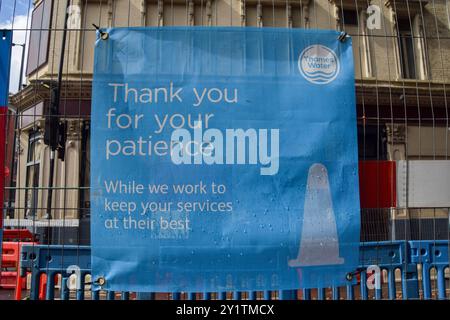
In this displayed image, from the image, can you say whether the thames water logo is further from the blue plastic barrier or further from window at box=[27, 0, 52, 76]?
window at box=[27, 0, 52, 76]

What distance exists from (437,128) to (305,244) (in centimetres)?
317

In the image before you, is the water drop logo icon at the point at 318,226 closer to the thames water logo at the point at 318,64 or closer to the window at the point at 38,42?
the thames water logo at the point at 318,64

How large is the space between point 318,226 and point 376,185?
31.9 inches

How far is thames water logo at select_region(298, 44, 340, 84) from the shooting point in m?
3.89

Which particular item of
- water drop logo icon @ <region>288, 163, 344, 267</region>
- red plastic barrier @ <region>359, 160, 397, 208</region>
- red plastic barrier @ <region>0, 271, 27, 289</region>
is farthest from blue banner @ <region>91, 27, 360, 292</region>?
red plastic barrier @ <region>0, 271, 27, 289</region>

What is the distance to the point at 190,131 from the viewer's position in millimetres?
3762

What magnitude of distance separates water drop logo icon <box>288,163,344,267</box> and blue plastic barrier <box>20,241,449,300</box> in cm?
35

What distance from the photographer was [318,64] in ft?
12.9

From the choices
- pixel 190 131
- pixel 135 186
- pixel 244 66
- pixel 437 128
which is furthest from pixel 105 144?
pixel 437 128

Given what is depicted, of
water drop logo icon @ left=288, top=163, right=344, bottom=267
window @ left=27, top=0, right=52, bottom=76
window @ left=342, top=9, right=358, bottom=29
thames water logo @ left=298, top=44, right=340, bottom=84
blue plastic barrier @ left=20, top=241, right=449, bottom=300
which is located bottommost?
blue plastic barrier @ left=20, top=241, right=449, bottom=300

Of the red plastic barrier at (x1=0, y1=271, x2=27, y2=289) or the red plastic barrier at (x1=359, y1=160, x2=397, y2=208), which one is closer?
the red plastic barrier at (x1=359, y1=160, x2=397, y2=208)

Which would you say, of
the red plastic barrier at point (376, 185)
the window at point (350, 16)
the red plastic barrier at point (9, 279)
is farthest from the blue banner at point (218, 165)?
the window at point (350, 16)
